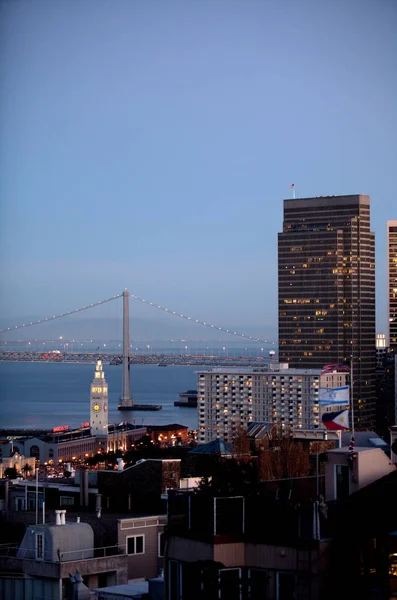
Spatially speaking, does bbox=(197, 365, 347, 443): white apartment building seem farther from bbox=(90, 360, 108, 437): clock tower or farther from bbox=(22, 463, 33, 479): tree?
bbox=(22, 463, 33, 479): tree

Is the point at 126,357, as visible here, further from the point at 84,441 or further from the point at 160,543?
the point at 160,543

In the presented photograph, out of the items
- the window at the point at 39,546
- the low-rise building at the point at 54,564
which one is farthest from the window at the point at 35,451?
the window at the point at 39,546

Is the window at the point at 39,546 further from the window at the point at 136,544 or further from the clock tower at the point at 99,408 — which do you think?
the clock tower at the point at 99,408

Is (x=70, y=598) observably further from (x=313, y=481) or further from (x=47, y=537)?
(x=313, y=481)

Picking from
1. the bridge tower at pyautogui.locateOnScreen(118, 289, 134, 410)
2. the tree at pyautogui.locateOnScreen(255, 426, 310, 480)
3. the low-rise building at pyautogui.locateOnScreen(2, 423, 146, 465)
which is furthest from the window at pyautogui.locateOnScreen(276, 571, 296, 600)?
the bridge tower at pyautogui.locateOnScreen(118, 289, 134, 410)

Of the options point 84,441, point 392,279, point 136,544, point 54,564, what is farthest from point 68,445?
point 54,564

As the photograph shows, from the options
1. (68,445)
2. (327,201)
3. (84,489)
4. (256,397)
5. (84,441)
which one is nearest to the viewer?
(84,489)
